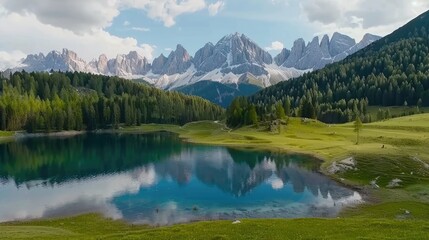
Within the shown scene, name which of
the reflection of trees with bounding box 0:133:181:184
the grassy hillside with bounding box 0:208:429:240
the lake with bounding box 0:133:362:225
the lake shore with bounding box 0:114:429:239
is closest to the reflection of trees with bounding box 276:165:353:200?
the lake with bounding box 0:133:362:225

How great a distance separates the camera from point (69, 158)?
127125 mm

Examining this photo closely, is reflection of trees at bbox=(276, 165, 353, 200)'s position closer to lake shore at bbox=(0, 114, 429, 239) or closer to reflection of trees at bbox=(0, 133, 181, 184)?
lake shore at bbox=(0, 114, 429, 239)

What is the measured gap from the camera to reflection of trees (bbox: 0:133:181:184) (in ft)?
327

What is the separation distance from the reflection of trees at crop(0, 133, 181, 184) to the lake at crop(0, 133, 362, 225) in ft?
0.94

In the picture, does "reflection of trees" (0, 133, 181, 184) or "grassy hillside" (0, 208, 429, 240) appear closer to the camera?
"grassy hillside" (0, 208, 429, 240)

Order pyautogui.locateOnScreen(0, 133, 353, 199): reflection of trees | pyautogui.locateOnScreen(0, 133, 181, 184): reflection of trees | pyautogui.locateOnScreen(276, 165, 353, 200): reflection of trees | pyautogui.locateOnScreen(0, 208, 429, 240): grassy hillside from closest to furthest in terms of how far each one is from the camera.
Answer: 1. pyautogui.locateOnScreen(0, 208, 429, 240): grassy hillside
2. pyautogui.locateOnScreen(276, 165, 353, 200): reflection of trees
3. pyautogui.locateOnScreen(0, 133, 353, 199): reflection of trees
4. pyautogui.locateOnScreen(0, 133, 181, 184): reflection of trees

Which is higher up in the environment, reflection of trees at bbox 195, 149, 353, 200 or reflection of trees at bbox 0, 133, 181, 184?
reflection of trees at bbox 0, 133, 181, 184

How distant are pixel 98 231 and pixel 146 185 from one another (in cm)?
3400

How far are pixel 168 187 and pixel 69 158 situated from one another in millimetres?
57743

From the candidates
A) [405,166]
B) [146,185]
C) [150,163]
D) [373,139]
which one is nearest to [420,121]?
[373,139]

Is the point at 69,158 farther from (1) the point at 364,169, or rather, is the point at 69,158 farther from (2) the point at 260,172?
(1) the point at 364,169

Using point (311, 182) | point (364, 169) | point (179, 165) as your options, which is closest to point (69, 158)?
point (179, 165)

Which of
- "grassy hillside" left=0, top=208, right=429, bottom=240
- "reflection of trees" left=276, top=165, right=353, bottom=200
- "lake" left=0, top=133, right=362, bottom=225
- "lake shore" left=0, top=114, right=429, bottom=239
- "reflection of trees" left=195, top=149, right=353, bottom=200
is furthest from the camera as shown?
"reflection of trees" left=195, top=149, right=353, bottom=200

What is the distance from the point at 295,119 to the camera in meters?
184
